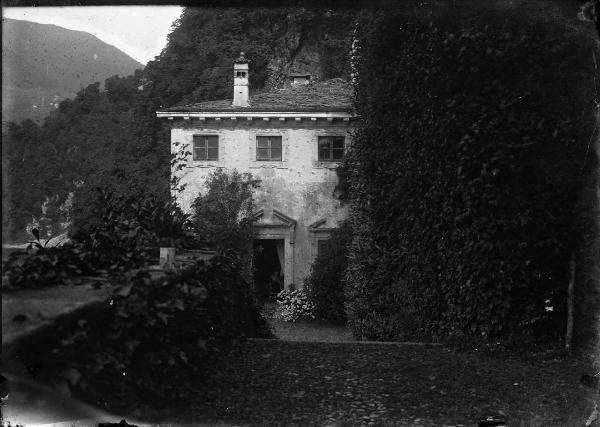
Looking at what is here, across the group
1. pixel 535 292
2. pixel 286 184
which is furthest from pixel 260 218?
pixel 535 292

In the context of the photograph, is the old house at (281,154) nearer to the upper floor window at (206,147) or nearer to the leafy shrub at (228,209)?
the upper floor window at (206,147)

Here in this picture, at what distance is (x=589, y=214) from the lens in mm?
4711

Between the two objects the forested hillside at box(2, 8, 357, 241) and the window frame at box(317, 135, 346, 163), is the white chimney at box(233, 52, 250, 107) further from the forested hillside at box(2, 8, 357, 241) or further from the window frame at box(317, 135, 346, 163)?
the window frame at box(317, 135, 346, 163)

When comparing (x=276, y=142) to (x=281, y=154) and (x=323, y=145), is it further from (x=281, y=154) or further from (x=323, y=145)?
(x=323, y=145)

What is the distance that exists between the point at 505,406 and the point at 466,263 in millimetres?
2234

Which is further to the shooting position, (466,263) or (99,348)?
(466,263)

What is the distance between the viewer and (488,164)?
536cm

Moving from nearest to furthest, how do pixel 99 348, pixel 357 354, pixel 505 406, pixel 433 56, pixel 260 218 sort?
pixel 99 348 < pixel 505 406 < pixel 357 354 < pixel 433 56 < pixel 260 218

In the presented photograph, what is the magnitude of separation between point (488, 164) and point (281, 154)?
10.1 meters

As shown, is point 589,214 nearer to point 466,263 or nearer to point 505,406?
point 466,263

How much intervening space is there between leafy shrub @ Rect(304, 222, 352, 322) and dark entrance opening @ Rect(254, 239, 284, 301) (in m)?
1.13

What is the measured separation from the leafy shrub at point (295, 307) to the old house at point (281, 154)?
50cm

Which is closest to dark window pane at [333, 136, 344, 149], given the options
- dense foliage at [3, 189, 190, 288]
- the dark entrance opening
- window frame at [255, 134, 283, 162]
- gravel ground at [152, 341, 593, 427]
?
window frame at [255, 134, 283, 162]

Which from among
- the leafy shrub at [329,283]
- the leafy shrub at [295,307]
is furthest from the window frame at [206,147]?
the leafy shrub at [295,307]
